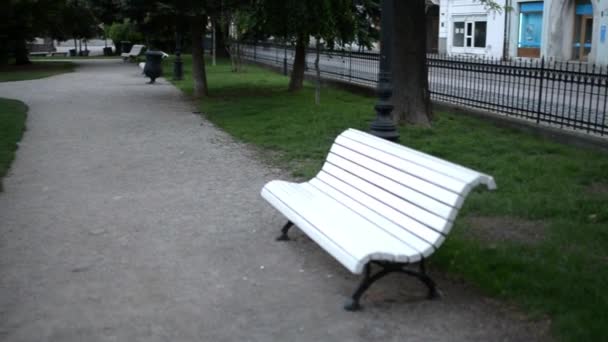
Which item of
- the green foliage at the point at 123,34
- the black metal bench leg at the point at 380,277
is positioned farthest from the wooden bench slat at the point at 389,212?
the green foliage at the point at 123,34

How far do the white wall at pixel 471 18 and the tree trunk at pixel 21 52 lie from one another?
2407cm

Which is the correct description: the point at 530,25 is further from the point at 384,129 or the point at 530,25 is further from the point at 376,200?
the point at 376,200

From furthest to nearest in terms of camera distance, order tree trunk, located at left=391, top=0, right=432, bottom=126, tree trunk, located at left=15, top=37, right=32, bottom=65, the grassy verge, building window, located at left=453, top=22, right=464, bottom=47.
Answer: building window, located at left=453, top=22, right=464, bottom=47 → tree trunk, located at left=15, top=37, right=32, bottom=65 → tree trunk, located at left=391, top=0, right=432, bottom=126 → the grassy verge

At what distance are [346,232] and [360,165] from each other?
105 centimetres

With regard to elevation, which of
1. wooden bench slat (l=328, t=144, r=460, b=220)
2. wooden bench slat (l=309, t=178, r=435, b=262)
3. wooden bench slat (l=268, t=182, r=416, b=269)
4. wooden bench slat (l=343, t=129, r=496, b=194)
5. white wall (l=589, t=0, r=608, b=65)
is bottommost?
wooden bench slat (l=268, t=182, r=416, b=269)

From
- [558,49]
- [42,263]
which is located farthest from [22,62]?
[42,263]

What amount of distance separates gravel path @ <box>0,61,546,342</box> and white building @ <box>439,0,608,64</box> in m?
27.5

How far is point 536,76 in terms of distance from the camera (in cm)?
1216

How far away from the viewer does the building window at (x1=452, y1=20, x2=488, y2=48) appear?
148 ft

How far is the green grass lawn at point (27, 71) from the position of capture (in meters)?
29.2

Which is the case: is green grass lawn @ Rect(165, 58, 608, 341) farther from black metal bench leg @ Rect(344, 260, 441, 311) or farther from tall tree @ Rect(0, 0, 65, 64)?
tall tree @ Rect(0, 0, 65, 64)

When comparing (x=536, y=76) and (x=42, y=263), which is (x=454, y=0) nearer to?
(x=536, y=76)

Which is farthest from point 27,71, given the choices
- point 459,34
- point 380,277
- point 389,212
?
point 380,277

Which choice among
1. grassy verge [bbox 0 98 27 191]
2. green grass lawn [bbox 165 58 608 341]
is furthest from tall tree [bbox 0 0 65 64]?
green grass lawn [bbox 165 58 608 341]
